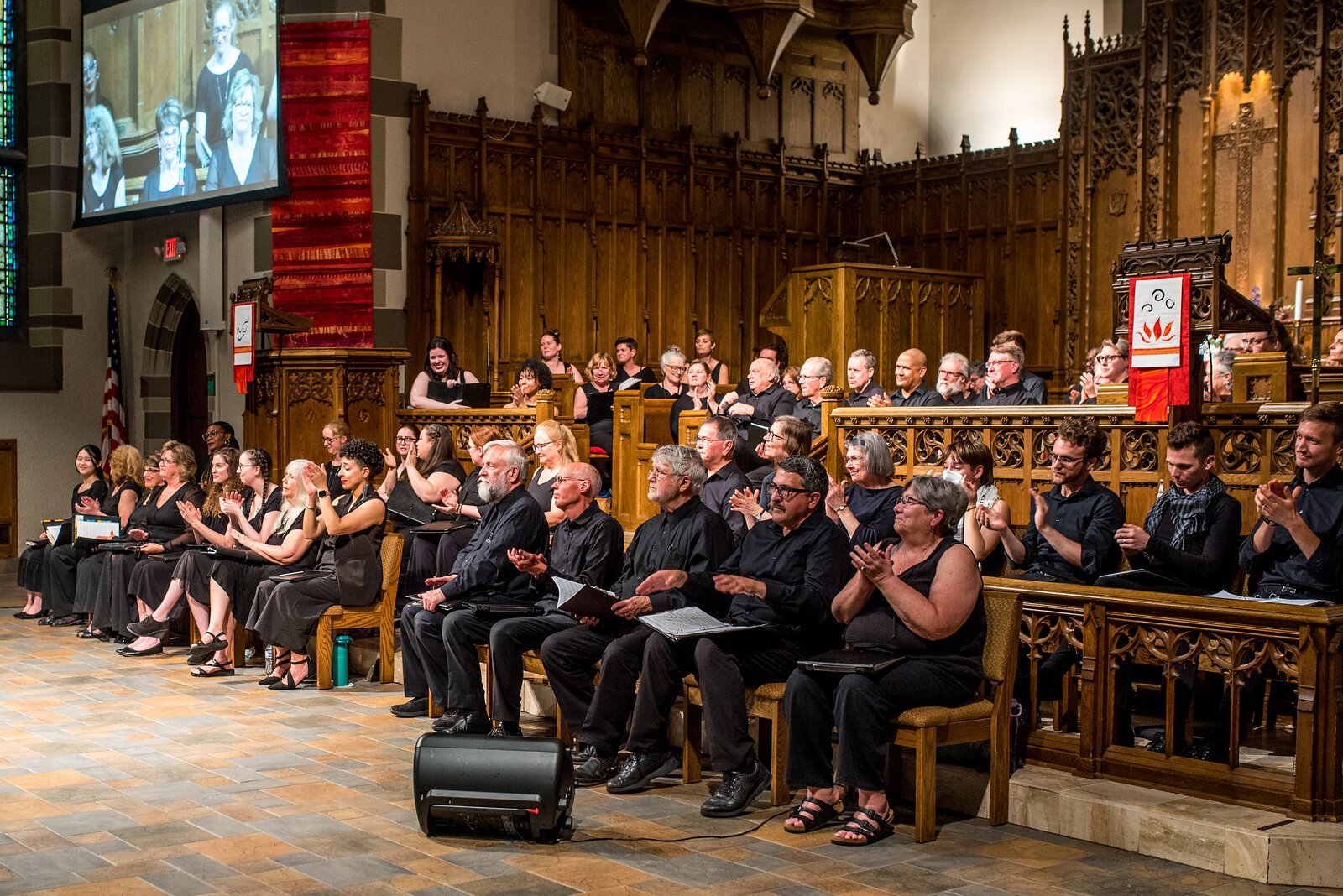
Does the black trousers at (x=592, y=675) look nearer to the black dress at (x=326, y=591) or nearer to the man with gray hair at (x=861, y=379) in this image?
the black dress at (x=326, y=591)

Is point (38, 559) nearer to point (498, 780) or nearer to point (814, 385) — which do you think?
point (814, 385)

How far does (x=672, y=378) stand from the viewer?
961 centimetres

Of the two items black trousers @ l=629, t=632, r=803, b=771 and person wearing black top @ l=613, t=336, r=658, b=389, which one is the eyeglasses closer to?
black trousers @ l=629, t=632, r=803, b=771

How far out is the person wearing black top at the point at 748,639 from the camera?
5.18 meters

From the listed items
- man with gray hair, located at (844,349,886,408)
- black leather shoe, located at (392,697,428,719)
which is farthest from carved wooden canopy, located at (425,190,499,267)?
black leather shoe, located at (392,697,428,719)

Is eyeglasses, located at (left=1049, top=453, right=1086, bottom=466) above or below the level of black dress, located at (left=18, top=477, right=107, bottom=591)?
above

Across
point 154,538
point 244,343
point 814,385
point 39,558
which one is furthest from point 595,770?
point 39,558

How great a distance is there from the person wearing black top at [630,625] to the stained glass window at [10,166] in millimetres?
9946

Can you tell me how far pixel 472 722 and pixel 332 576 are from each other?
1.67 metres

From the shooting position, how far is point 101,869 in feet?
14.6

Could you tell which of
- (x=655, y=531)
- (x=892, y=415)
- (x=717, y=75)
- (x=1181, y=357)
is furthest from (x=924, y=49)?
(x=655, y=531)

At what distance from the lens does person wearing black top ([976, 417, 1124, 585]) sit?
5570 millimetres

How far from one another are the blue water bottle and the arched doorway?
6.91 metres

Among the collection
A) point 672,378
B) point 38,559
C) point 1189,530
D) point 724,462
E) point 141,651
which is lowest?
point 141,651
